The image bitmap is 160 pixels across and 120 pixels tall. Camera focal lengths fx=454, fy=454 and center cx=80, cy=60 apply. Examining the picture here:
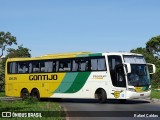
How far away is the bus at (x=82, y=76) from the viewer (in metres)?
28.2

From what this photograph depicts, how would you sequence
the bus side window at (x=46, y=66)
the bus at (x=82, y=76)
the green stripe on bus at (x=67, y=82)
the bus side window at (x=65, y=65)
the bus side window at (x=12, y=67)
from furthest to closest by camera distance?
1. the bus side window at (x=12, y=67)
2. the bus side window at (x=46, y=66)
3. the bus side window at (x=65, y=65)
4. the green stripe on bus at (x=67, y=82)
5. the bus at (x=82, y=76)

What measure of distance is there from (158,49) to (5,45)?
117ft

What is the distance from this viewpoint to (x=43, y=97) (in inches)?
1331

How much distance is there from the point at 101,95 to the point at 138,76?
2792mm

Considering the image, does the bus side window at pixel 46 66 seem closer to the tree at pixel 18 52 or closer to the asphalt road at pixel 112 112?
the asphalt road at pixel 112 112

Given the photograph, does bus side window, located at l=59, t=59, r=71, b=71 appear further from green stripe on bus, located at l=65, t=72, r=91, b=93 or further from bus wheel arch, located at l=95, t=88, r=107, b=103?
bus wheel arch, located at l=95, t=88, r=107, b=103

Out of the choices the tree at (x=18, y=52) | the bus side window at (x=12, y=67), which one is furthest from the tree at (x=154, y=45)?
the bus side window at (x=12, y=67)

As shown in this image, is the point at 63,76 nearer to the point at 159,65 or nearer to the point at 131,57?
the point at 131,57

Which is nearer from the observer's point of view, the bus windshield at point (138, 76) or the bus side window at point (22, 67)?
the bus windshield at point (138, 76)

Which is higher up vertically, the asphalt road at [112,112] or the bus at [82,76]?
the bus at [82,76]

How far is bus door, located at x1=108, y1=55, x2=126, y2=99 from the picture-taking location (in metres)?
28.1

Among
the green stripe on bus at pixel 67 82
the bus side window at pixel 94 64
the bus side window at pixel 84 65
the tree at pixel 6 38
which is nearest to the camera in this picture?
the bus side window at pixel 94 64

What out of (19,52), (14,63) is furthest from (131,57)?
(19,52)

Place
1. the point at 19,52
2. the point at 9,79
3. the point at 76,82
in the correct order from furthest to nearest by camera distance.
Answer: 1. the point at 19,52
2. the point at 9,79
3. the point at 76,82
